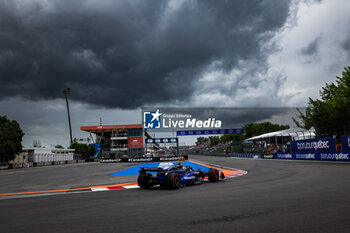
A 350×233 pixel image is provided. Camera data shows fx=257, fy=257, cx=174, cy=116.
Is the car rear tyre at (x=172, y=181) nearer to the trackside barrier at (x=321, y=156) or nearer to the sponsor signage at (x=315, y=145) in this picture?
the trackside barrier at (x=321, y=156)

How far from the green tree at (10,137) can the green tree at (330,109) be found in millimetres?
45255

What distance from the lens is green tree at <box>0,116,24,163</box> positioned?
131 ft

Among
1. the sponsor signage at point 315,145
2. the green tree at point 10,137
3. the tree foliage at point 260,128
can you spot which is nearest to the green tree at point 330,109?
the sponsor signage at point 315,145

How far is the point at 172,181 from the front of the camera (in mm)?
A: 9172

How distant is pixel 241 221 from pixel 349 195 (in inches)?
152

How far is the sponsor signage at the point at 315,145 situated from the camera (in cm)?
2573

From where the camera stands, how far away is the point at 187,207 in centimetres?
575

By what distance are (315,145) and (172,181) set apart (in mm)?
23750

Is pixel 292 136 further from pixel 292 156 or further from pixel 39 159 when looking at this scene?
pixel 39 159

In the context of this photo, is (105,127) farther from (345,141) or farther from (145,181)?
(145,181)

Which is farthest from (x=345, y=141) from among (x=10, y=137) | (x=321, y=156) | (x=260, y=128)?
(x=260, y=128)

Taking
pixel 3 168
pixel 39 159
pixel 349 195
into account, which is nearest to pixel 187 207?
pixel 349 195

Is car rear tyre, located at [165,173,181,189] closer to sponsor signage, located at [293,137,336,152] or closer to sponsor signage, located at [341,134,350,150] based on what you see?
sponsor signage, located at [341,134,350,150]

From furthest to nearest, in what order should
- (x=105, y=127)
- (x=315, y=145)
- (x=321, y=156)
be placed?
(x=105, y=127) < (x=315, y=145) < (x=321, y=156)
